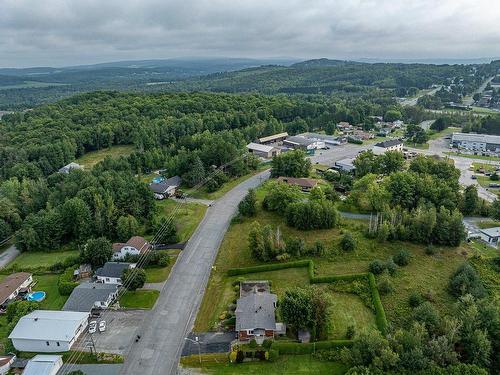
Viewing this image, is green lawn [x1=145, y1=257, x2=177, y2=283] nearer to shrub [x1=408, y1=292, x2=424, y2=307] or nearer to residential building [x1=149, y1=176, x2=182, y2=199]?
residential building [x1=149, y1=176, x2=182, y2=199]

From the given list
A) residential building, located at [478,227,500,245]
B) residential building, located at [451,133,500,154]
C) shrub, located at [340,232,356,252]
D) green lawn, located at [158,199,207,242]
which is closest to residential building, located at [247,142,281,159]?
green lawn, located at [158,199,207,242]

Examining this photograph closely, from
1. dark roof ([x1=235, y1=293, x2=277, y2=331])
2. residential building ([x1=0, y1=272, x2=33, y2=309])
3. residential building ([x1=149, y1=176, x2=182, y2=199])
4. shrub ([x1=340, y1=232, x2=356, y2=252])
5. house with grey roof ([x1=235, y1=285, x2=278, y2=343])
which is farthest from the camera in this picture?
residential building ([x1=149, y1=176, x2=182, y2=199])

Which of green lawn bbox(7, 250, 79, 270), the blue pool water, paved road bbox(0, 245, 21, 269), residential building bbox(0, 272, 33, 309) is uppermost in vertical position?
residential building bbox(0, 272, 33, 309)

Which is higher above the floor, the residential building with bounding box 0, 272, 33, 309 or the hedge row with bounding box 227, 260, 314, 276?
the hedge row with bounding box 227, 260, 314, 276

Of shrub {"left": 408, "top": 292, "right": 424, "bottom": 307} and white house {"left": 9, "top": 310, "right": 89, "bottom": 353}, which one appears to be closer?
white house {"left": 9, "top": 310, "right": 89, "bottom": 353}

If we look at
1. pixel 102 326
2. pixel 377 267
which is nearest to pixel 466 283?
pixel 377 267

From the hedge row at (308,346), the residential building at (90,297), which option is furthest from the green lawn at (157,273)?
the hedge row at (308,346)

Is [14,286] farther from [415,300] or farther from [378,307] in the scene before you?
[415,300]

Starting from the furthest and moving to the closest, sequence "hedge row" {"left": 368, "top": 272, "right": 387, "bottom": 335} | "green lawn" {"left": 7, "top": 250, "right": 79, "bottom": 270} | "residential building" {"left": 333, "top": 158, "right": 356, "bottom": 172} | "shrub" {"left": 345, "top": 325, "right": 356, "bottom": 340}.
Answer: "residential building" {"left": 333, "top": 158, "right": 356, "bottom": 172} → "green lawn" {"left": 7, "top": 250, "right": 79, "bottom": 270} → "hedge row" {"left": 368, "top": 272, "right": 387, "bottom": 335} → "shrub" {"left": 345, "top": 325, "right": 356, "bottom": 340}
